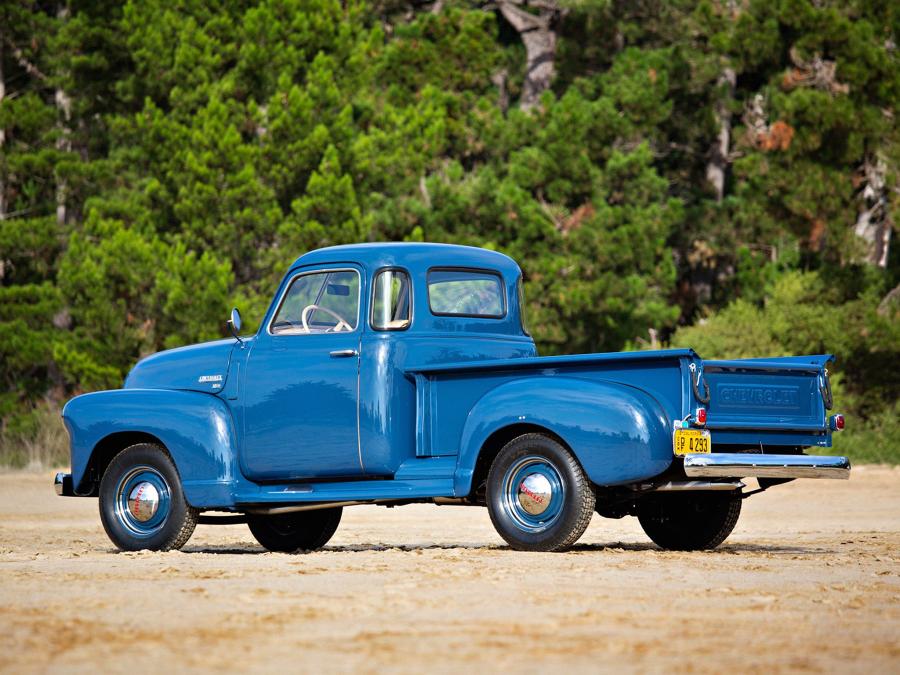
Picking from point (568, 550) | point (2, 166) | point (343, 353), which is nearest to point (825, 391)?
point (568, 550)

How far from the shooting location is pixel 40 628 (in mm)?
7754

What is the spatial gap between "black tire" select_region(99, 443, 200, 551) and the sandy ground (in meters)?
0.24

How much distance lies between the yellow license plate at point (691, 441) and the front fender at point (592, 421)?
0.26 feet

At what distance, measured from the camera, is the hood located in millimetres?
13070

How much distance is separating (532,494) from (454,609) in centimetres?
335

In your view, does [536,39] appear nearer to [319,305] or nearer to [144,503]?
[319,305]

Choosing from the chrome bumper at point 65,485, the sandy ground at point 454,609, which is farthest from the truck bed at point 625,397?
the chrome bumper at point 65,485

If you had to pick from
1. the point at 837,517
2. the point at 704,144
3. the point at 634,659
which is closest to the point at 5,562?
the point at 634,659

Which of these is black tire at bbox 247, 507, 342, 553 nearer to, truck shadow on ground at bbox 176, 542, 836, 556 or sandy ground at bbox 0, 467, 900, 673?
truck shadow on ground at bbox 176, 542, 836, 556

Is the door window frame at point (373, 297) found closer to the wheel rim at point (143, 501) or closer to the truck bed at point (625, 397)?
the truck bed at point (625, 397)

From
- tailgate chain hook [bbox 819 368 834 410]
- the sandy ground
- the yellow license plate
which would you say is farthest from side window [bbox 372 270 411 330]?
tailgate chain hook [bbox 819 368 834 410]

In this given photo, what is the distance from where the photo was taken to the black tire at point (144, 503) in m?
13.0

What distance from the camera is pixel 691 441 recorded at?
11.0m

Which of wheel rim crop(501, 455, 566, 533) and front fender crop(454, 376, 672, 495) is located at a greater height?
front fender crop(454, 376, 672, 495)
